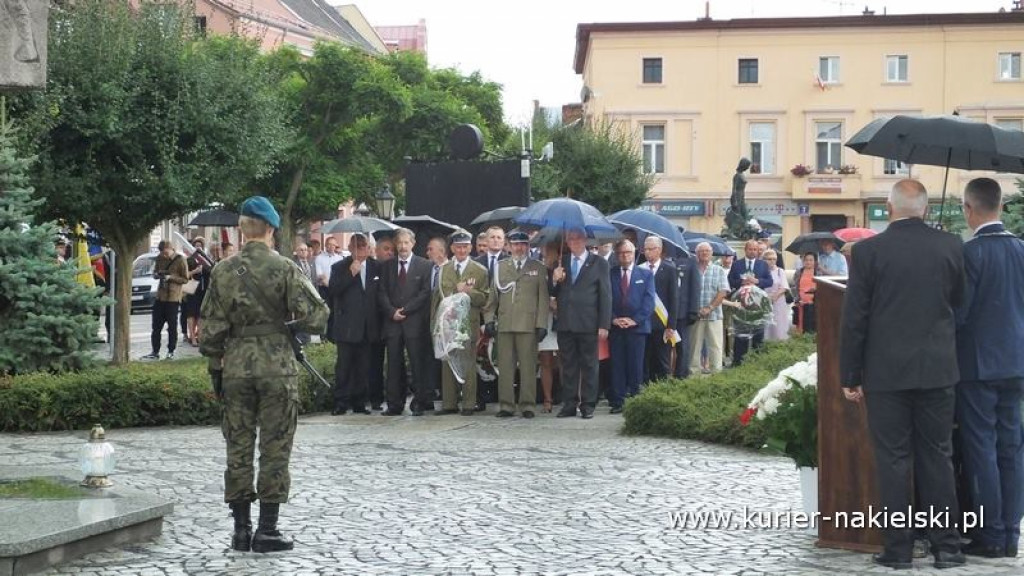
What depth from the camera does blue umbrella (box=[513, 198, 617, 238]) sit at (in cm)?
1512

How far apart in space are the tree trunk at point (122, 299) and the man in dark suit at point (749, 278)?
809cm

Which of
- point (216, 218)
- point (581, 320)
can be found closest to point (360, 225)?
point (581, 320)

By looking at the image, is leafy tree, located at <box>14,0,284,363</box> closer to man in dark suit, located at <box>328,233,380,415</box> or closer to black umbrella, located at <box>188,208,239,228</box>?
man in dark suit, located at <box>328,233,380,415</box>

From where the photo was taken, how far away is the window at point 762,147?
5962 cm

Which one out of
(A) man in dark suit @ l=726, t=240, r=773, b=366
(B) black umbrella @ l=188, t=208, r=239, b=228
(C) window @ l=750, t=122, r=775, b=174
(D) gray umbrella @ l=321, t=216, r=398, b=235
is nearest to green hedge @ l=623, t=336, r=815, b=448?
(A) man in dark suit @ l=726, t=240, r=773, b=366

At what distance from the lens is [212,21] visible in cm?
6222

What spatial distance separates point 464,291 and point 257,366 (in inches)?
285

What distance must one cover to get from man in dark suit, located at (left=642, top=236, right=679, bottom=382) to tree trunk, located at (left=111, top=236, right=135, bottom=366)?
7.05 meters

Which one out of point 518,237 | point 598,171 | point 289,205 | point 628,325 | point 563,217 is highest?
point 598,171

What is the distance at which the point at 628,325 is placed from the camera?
51.1 feet

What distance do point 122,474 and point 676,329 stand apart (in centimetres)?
808

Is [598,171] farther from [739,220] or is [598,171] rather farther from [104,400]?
[104,400]

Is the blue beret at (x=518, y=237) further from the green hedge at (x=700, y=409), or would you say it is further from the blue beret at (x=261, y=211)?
the blue beret at (x=261, y=211)

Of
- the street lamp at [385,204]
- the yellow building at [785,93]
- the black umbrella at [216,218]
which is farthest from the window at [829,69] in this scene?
the black umbrella at [216,218]
